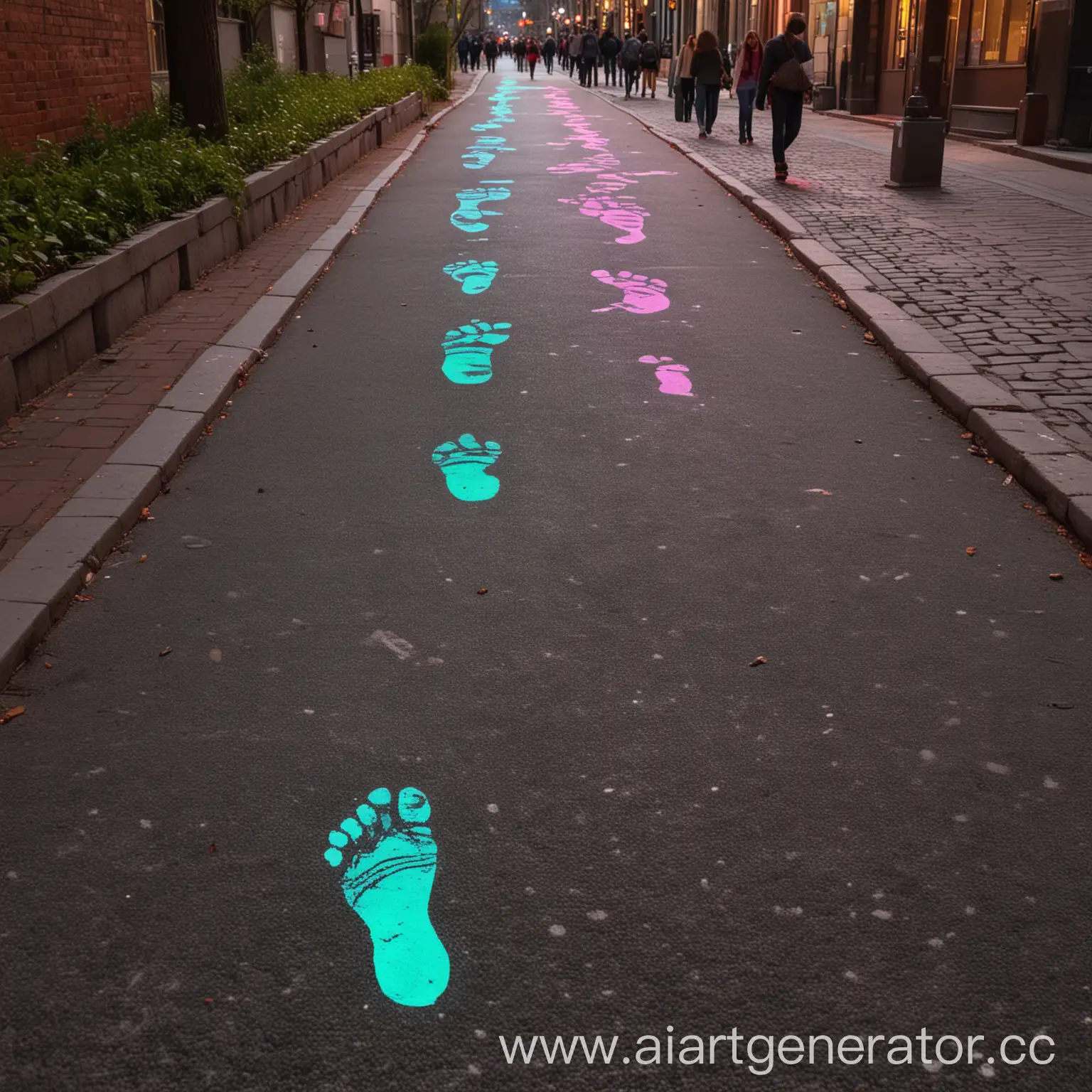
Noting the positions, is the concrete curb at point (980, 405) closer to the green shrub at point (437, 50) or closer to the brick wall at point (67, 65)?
the brick wall at point (67, 65)

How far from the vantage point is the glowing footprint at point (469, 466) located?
5.09m

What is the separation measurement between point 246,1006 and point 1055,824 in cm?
183

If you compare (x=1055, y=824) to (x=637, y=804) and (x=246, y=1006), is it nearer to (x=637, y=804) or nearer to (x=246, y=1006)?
(x=637, y=804)

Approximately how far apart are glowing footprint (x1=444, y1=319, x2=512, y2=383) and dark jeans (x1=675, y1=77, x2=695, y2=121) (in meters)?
18.6

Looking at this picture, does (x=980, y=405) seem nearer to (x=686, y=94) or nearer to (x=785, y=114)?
(x=785, y=114)

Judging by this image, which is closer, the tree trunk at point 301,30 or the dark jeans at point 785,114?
the dark jeans at point 785,114

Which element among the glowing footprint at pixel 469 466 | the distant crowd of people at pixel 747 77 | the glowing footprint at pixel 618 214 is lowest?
the glowing footprint at pixel 469 466

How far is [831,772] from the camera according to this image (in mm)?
3082

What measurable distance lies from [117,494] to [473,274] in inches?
218

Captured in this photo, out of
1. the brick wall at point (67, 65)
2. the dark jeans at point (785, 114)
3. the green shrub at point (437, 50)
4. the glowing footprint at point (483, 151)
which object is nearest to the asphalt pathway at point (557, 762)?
the brick wall at point (67, 65)

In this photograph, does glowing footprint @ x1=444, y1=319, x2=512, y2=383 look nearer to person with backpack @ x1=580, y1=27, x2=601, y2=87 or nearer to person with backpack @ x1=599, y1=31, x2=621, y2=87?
person with backpack @ x1=599, y1=31, x2=621, y2=87

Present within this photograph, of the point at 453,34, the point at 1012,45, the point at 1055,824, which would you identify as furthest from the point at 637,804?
the point at 453,34

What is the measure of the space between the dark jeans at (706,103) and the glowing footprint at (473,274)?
12.7 m

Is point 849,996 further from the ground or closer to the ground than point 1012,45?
closer to the ground
